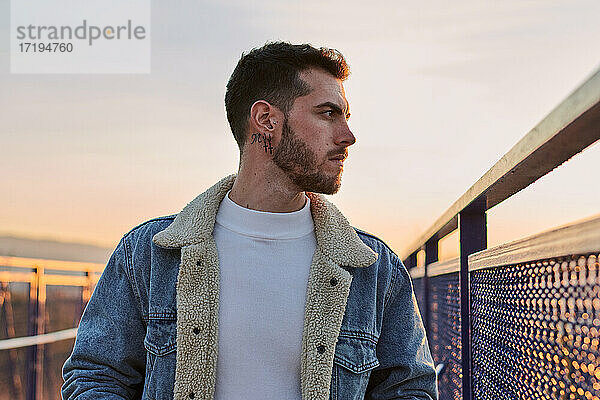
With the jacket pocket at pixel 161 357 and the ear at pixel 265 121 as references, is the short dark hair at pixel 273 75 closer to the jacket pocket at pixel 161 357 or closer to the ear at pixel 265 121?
the ear at pixel 265 121

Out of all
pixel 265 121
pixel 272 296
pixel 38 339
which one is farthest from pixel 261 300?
pixel 38 339

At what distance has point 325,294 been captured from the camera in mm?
2246

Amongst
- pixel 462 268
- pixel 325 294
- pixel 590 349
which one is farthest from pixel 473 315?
pixel 590 349

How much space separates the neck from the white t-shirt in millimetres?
43

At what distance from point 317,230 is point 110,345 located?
2.30 ft

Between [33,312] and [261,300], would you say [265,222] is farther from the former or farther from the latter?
[33,312]

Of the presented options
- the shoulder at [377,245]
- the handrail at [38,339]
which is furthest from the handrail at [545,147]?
the handrail at [38,339]

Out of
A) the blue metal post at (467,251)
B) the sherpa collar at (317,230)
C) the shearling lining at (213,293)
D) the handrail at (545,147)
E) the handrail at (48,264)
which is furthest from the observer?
the handrail at (48,264)

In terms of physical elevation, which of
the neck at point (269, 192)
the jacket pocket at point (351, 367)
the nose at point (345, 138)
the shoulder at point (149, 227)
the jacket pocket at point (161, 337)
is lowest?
the jacket pocket at point (351, 367)

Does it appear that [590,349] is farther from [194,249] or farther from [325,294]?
[194,249]

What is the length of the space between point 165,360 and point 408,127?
16.2ft

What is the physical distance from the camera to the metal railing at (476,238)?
1.39 meters

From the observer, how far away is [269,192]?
2434 mm

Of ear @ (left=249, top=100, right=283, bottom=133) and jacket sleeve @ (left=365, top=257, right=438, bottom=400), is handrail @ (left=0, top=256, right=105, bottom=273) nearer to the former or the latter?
ear @ (left=249, top=100, right=283, bottom=133)
